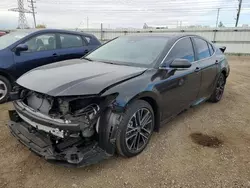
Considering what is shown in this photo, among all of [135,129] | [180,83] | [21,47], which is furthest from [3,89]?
[180,83]

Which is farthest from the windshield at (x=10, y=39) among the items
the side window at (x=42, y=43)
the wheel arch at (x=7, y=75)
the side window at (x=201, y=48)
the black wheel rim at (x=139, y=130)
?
the side window at (x=201, y=48)

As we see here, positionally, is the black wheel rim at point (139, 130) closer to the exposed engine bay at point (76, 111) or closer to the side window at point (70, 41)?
the exposed engine bay at point (76, 111)

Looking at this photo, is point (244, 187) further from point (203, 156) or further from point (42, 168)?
point (42, 168)

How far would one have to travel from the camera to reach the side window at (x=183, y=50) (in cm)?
328

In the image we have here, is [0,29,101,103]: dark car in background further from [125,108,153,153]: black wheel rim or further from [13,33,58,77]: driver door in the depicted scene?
[125,108,153,153]: black wheel rim

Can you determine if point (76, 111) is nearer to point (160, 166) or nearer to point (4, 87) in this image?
point (160, 166)

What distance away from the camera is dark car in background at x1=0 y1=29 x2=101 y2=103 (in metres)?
4.38

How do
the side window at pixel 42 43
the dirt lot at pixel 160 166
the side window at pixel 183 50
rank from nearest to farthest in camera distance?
the dirt lot at pixel 160 166 → the side window at pixel 183 50 → the side window at pixel 42 43

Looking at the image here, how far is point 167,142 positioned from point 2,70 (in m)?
3.50

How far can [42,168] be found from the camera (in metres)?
2.54

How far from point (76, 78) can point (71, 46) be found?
3.21m

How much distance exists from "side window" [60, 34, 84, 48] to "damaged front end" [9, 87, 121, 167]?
10.4 feet

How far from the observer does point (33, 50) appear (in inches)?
187

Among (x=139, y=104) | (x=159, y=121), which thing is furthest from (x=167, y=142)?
(x=139, y=104)
